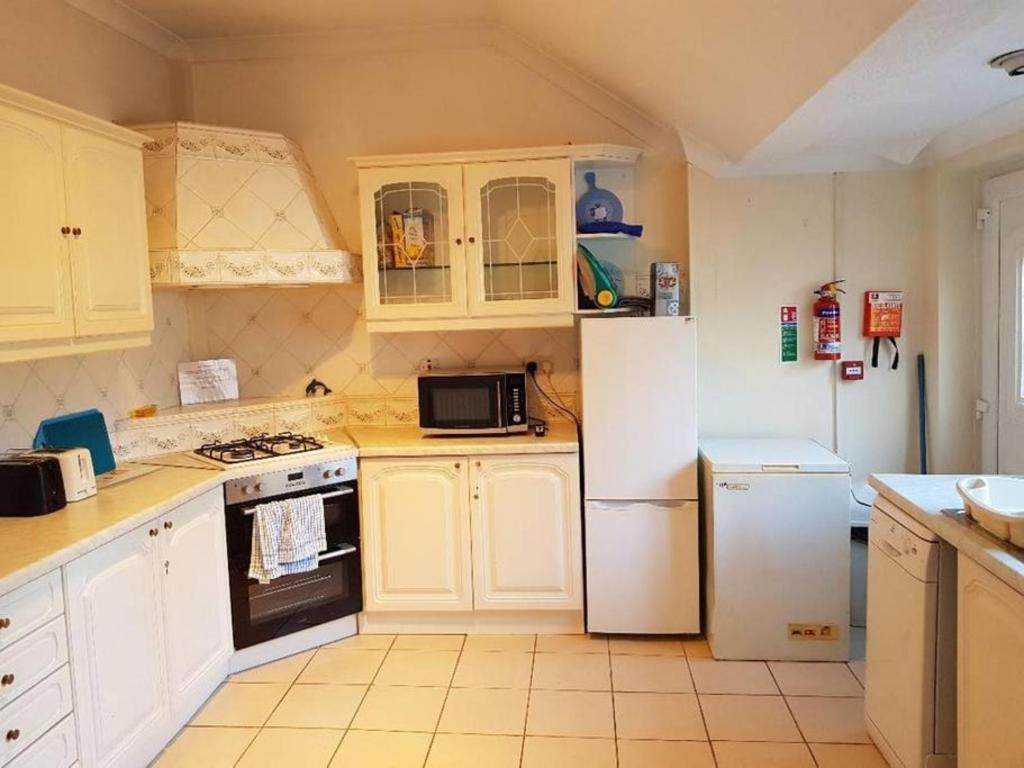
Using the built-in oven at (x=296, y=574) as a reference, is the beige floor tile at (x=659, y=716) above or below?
below

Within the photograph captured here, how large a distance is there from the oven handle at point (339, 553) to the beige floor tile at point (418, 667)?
0.45 metres

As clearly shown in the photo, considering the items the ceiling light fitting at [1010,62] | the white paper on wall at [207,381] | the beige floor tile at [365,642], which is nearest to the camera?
the ceiling light fitting at [1010,62]

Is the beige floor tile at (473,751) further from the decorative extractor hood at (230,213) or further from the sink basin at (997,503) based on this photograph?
the decorative extractor hood at (230,213)

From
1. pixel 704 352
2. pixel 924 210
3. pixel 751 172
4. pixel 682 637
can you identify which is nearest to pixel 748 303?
pixel 704 352

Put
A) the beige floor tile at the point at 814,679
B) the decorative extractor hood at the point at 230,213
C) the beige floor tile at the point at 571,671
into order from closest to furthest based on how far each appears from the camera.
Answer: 1. the beige floor tile at the point at 814,679
2. the beige floor tile at the point at 571,671
3. the decorative extractor hood at the point at 230,213

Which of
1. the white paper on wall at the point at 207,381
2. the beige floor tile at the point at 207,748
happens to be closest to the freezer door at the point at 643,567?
the beige floor tile at the point at 207,748


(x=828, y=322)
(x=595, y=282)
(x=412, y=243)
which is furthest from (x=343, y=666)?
(x=828, y=322)

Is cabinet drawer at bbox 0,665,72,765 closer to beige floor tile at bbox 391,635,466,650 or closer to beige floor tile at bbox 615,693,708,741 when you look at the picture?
beige floor tile at bbox 391,635,466,650

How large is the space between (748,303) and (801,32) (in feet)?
5.45

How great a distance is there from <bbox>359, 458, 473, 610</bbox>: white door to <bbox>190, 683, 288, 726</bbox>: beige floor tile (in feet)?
1.85

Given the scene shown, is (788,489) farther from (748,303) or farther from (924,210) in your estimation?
(924,210)

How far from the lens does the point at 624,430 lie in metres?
3.01

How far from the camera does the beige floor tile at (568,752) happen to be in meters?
2.30

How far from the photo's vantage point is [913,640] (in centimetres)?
200
